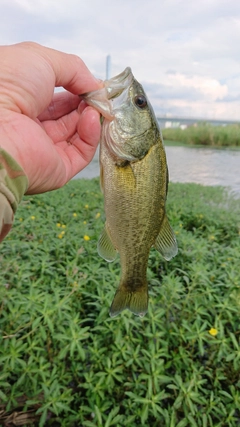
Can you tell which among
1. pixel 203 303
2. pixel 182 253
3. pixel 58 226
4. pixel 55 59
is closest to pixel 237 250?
pixel 182 253

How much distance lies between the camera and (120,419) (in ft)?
7.09

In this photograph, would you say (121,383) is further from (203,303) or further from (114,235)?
(114,235)

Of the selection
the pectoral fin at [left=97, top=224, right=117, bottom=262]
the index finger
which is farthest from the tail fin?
the index finger

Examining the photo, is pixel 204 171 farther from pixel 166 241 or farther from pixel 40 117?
pixel 166 241

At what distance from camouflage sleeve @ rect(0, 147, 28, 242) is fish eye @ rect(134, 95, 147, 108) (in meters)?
0.62

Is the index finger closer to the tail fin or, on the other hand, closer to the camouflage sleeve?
the camouflage sleeve

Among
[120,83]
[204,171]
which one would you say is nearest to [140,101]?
[120,83]

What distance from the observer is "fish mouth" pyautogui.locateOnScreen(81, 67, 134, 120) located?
1648 mm

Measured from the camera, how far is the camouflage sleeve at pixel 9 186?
1.33m

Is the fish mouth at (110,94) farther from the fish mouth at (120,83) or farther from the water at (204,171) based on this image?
the water at (204,171)

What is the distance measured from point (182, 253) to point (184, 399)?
162 centimetres

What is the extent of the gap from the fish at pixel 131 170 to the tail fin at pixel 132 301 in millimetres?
26

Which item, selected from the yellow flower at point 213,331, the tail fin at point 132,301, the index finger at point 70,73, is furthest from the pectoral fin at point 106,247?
the yellow flower at point 213,331

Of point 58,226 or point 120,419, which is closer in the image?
point 120,419
